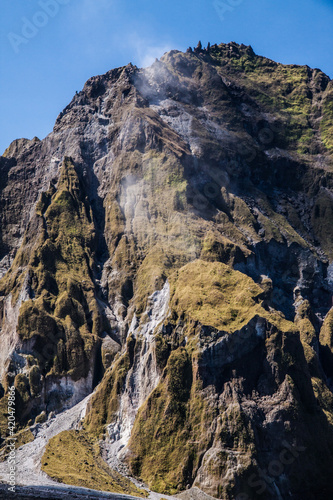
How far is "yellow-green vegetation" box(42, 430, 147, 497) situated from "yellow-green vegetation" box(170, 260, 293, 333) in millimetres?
34432

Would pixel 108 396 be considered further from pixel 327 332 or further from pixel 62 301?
pixel 327 332

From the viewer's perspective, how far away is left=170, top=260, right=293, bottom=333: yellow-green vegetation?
5487 inches

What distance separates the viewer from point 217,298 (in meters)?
147

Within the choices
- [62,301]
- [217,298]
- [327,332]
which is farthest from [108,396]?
[327,332]

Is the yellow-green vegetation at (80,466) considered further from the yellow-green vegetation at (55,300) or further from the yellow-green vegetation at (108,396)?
the yellow-green vegetation at (55,300)

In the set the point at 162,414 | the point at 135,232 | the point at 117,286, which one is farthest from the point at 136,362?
the point at 135,232

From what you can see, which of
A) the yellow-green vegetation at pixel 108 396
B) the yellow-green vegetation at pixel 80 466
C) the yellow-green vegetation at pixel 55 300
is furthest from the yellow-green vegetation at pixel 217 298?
the yellow-green vegetation at pixel 80 466

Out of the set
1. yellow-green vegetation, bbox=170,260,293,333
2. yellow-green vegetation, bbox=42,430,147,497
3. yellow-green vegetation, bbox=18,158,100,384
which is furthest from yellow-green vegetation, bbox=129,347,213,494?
yellow-green vegetation, bbox=18,158,100,384

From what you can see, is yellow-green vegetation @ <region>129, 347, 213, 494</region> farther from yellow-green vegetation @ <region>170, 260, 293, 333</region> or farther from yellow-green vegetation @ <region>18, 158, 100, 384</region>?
yellow-green vegetation @ <region>18, 158, 100, 384</region>

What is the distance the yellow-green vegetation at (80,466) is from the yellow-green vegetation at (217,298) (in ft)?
113

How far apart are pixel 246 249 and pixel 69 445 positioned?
269 feet

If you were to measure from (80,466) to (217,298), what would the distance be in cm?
4679

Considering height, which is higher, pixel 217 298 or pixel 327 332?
pixel 327 332

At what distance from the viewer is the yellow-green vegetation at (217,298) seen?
13938cm
